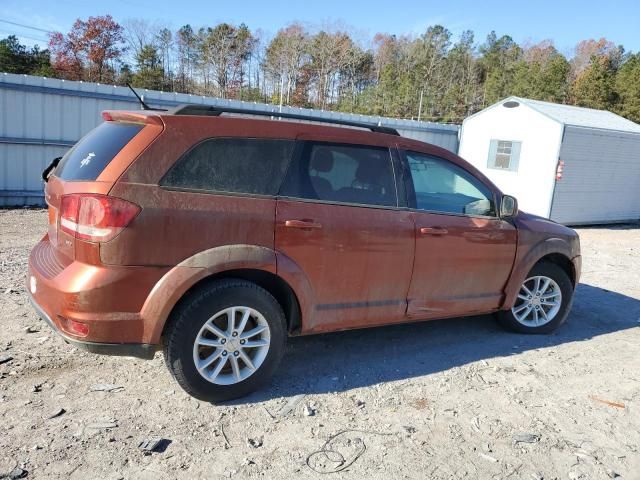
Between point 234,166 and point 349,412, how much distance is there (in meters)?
1.77

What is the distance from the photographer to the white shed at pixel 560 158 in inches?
520

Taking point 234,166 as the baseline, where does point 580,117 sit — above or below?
above

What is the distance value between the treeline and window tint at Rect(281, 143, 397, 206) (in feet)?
124

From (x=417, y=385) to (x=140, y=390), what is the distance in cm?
197

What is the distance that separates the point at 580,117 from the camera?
47.1 feet

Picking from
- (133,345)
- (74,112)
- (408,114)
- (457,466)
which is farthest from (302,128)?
(408,114)

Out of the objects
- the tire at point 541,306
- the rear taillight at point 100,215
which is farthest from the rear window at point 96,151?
the tire at point 541,306

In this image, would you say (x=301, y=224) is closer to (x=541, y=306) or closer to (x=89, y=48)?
(x=541, y=306)

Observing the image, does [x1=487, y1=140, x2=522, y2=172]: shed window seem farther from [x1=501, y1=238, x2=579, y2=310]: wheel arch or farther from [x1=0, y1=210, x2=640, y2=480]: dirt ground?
[x1=0, y1=210, x2=640, y2=480]: dirt ground

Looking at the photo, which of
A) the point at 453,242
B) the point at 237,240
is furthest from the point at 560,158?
the point at 237,240

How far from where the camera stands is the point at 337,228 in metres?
3.67

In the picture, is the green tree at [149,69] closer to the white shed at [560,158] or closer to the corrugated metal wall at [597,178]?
the white shed at [560,158]

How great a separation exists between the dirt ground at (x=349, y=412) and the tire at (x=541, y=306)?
0.59 feet

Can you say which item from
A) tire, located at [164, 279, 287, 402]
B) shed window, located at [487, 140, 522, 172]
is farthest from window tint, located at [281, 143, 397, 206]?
shed window, located at [487, 140, 522, 172]
